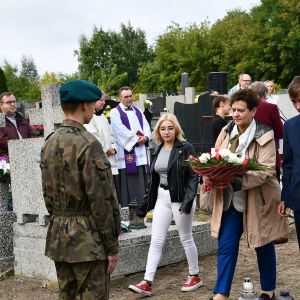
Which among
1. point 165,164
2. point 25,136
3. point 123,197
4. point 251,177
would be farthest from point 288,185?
point 123,197

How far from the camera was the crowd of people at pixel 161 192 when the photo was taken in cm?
392

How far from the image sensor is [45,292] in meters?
7.01

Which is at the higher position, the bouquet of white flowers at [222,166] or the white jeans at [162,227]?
the bouquet of white flowers at [222,166]

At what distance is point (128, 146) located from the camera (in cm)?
1076

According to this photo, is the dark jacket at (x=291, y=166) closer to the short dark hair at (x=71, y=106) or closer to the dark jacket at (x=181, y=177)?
the dark jacket at (x=181, y=177)

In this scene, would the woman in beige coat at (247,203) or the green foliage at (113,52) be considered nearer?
the woman in beige coat at (247,203)

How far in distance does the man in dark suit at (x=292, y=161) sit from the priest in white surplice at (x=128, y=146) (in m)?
5.65

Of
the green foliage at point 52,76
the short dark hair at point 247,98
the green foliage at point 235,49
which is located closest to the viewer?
the short dark hair at point 247,98

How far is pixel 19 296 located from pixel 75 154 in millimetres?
3496

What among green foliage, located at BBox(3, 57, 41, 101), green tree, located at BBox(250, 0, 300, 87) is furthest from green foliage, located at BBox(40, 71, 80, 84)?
green tree, located at BBox(250, 0, 300, 87)

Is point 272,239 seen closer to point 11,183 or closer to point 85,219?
point 85,219

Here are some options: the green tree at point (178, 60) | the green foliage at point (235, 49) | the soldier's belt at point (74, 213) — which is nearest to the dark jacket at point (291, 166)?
the soldier's belt at point (74, 213)

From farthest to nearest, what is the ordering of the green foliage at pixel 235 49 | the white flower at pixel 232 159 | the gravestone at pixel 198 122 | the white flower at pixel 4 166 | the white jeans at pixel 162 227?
the green foliage at pixel 235 49
the gravestone at pixel 198 122
the white flower at pixel 4 166
the white jeans at pixel 162 227
the white flower at pixel 232 159

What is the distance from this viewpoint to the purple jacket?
8.55 m
